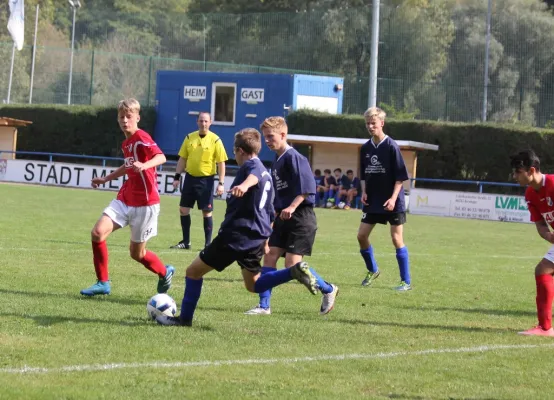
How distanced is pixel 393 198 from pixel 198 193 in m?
4.42

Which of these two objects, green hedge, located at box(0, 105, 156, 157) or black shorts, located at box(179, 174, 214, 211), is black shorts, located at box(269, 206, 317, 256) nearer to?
black shorts, located at box(179, 174, 214, 211)

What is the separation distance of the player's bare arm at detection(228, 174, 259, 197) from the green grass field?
3.55 feet

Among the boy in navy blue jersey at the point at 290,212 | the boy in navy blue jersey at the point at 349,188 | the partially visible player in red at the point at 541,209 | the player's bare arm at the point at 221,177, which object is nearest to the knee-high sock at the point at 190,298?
the boy in navy blue jersey at the point at 290,212

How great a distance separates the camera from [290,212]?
8547 millimetres

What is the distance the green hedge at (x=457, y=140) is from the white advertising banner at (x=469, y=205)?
11.6 feet

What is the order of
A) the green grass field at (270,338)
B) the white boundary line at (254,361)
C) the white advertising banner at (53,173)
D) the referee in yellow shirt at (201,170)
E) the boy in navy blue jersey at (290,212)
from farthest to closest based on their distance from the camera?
the white advertising banner at (53,173) → the referee in yellow shirt at (201,170) → the boy in navy blue jersey at (290,212) → the white boundary line at (254,361) → the green grass field at (270,338)

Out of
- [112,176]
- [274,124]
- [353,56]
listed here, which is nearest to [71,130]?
[353,56]

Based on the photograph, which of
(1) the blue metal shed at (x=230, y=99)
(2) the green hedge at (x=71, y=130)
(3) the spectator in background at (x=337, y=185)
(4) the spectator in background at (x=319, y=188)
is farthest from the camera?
(2) the green hedge at (x=71, y=130)

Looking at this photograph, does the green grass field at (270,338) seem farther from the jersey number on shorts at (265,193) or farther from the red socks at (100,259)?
the jersey number on shorts at (265,193)

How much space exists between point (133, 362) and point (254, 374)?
804 mm

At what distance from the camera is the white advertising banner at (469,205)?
2883cm

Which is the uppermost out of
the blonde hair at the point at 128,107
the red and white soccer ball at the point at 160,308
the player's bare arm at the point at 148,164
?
the blonde hair at the point at 128,107

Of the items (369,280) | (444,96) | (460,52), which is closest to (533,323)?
(369,280)

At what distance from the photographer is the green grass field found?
581 centimetres
